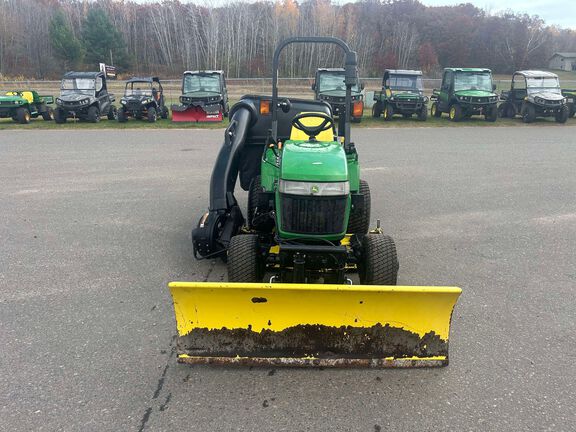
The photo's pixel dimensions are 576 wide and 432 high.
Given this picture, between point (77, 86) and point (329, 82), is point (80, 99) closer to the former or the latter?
point (77, 86)

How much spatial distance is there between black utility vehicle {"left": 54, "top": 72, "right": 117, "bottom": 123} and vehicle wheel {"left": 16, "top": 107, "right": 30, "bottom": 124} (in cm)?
133

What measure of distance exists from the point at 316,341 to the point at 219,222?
1820 millimetres

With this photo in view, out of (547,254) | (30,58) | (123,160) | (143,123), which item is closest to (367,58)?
→ (30,58)

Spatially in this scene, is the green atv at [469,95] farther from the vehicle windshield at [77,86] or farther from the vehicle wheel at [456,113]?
the vehicle windshield at [77,86]

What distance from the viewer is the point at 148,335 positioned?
3.40m

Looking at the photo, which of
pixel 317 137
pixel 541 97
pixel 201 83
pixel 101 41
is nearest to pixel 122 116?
pixel 201 83

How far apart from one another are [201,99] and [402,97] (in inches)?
333

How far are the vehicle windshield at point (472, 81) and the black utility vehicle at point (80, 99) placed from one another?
1520 cm

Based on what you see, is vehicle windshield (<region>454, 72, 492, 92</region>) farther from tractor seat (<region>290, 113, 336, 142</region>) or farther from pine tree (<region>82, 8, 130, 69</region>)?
pine tree (<region>82, 8, 130, 69</region>)

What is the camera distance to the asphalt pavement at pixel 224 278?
2648 mm

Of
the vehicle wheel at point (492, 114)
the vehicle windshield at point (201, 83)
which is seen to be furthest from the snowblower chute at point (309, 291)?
the vehicle wheel at point (492, 114)

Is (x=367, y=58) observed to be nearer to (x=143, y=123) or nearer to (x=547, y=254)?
(x=143, y=123)

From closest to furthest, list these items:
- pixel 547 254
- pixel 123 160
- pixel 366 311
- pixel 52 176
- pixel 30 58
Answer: pixel 366 311
pixel 547 254
pixel 52 176
pixel 123 160
pixel 30 58

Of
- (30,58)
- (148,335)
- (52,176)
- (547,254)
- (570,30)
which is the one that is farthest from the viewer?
(570,30)
